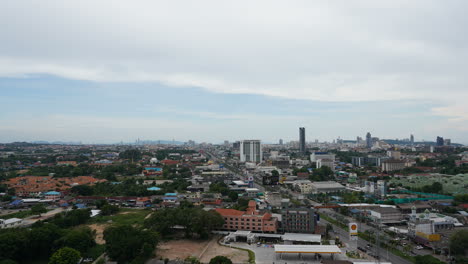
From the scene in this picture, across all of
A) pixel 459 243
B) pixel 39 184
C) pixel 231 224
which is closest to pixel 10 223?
pixel 231 224

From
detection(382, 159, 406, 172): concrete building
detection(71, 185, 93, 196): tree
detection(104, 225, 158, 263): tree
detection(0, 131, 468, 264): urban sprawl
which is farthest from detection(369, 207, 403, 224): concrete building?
detection(382, 159, 406, 172): concrete building

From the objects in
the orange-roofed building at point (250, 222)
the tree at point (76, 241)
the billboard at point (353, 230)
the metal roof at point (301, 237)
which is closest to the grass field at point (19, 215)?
the tree at point (76, 241)

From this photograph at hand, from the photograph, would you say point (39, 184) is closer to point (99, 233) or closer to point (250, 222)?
point (99, 233)

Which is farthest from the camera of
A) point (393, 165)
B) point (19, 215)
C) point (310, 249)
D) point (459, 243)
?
point (393, 165)

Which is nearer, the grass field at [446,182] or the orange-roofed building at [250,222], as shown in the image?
the orange-roofed building at [250,222]

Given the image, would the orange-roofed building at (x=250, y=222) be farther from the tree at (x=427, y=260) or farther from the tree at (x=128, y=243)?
the tree at (x=427, y=260)

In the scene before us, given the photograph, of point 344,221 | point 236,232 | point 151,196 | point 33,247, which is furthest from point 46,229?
point 344,221
